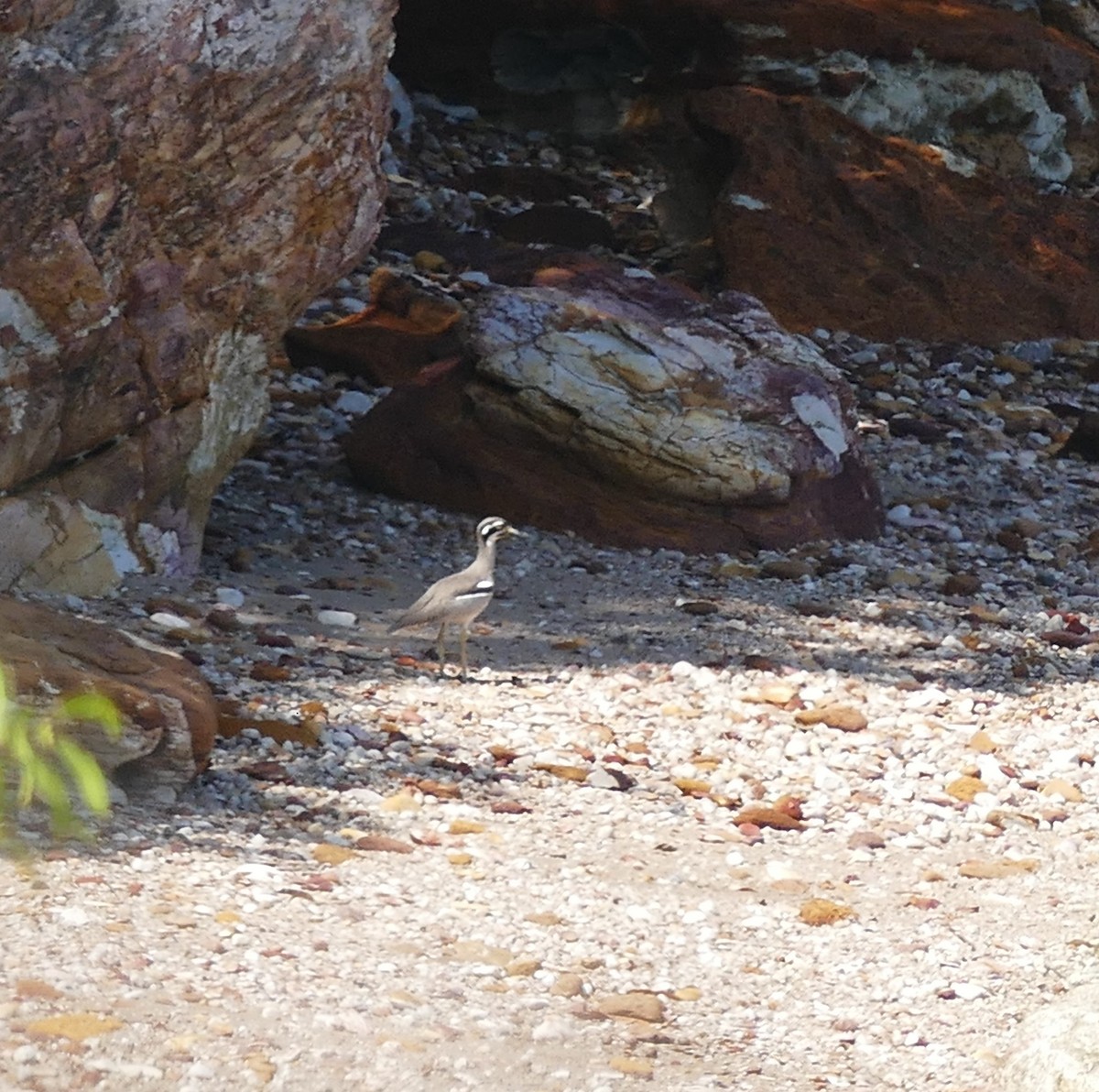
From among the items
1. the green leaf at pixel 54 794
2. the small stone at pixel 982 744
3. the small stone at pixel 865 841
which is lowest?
the small stone at pixel 982 744

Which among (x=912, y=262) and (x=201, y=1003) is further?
(x=912, y=262)

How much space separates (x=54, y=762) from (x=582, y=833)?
5.15 feet

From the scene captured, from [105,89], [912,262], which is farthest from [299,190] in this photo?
[912,262]

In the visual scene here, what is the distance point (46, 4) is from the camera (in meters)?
6.54

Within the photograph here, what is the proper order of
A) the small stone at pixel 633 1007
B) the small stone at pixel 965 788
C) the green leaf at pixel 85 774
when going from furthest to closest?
the small stone at pixel 965 788 < the green leaf at pixel 85 774 < the small stone at pixel 633 1007

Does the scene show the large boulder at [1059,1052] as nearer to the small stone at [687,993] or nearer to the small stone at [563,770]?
the small stone at [687,993]

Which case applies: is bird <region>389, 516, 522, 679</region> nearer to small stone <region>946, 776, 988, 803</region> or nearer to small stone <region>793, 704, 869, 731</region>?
small stone <region>793, 704, 869, 731</region>

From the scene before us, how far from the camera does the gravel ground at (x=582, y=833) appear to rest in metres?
3.89

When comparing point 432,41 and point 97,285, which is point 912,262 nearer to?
point 432,41

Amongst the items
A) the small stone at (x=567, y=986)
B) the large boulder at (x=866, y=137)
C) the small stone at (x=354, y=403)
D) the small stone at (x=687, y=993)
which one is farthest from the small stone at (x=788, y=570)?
the small stone at (x=567, y=986)

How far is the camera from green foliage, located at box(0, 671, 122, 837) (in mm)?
4598

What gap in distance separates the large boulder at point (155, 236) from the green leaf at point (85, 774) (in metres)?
2.10

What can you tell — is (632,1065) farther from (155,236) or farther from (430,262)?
(430,262)

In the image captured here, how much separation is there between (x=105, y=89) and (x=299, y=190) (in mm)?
1109
